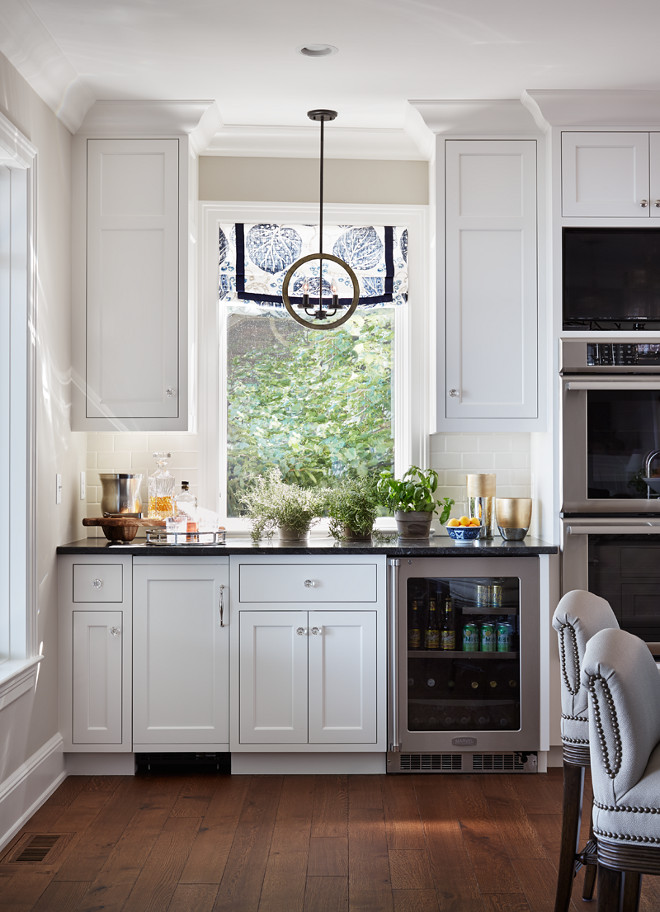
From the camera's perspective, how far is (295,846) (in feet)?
9.86

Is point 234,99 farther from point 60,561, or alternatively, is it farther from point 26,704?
point 26,704

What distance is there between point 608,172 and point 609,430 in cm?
112

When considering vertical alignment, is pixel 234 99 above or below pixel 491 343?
above

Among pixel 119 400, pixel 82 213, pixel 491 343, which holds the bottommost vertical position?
pixel 119 400

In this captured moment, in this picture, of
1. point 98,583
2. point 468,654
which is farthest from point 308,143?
point 468,654

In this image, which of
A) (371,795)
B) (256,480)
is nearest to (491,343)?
(256,480)

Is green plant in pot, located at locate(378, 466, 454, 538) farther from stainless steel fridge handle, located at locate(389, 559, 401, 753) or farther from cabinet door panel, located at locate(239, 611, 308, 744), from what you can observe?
cabinet door panel, located at locate(239, 611, 308, 744)

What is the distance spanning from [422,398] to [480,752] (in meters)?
1.66

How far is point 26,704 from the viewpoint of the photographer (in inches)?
129

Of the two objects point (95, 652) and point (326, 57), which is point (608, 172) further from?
point (95, 652)

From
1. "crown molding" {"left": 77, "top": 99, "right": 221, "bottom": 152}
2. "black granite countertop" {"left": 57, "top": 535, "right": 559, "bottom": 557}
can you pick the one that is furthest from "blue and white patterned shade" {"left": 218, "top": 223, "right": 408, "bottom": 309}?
"black granite countertop" {"left": 57, "top": 535, "right": 559, "bottom": 557}

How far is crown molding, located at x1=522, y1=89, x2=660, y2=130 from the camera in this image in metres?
3.77

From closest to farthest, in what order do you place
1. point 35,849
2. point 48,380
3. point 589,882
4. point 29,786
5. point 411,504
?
1. point 589,882
2. point 35,849
3. point 29,786
4. point 48,380
5. point 411,504

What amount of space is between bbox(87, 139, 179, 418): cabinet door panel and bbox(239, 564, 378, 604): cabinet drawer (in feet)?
2.66
